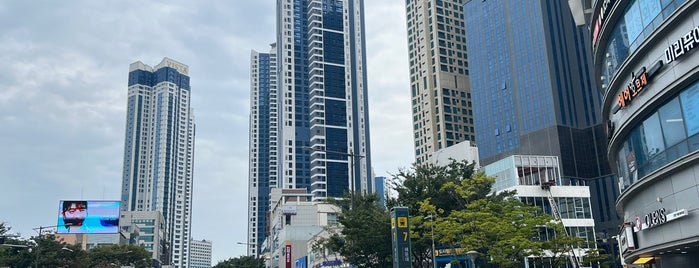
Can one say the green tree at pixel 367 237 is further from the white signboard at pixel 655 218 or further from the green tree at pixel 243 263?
the green tree at pixel 243 263

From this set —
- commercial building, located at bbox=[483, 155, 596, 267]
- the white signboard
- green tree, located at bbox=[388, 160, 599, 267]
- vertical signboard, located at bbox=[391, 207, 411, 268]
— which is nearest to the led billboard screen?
commercial building, located at bbox=[483, 155, 596, 267]

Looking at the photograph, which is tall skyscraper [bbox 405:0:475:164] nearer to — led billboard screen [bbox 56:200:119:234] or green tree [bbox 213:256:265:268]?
green tree [bbox 213:256:265:268]

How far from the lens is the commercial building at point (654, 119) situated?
22.5 meters

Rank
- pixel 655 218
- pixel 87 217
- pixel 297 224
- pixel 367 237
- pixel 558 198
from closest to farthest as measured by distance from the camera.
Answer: pixel 655 218
pixel 367 237
pixel 558 198
pixel 87 217
pixel 297 224

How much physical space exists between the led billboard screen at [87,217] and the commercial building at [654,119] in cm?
9537

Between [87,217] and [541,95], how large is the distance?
8823cm

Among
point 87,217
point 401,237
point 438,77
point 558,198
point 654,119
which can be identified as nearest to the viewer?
point 654,119

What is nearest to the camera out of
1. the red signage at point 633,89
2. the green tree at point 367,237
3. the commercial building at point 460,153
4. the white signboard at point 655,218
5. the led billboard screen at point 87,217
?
the white signboard at point 655,218

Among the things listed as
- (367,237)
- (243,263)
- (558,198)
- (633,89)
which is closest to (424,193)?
(367,237)

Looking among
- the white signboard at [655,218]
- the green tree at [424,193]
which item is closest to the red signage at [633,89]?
the white signboard at [655,218]

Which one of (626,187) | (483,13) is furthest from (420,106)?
(626,187)

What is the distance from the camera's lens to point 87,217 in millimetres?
107875

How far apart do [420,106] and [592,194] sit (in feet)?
147

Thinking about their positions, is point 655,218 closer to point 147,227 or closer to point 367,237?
point 367,237
